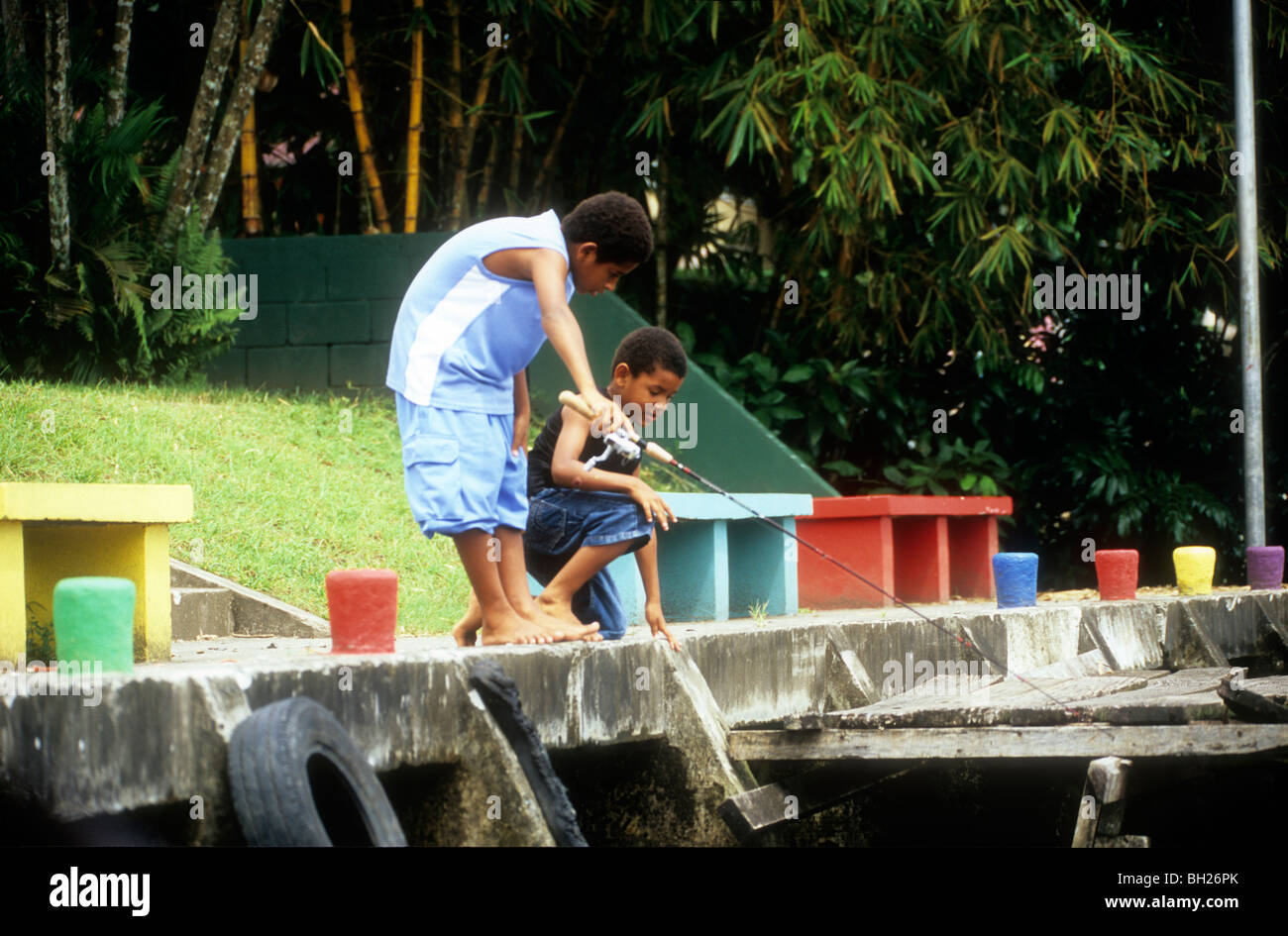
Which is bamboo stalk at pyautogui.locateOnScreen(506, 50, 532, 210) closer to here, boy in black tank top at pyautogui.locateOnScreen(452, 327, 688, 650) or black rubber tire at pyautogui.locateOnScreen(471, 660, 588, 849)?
boy in black tank top at pyautogui.locateOnScreen(452, 327, 688, 650)

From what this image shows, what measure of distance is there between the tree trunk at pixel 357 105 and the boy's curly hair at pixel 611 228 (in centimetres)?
547

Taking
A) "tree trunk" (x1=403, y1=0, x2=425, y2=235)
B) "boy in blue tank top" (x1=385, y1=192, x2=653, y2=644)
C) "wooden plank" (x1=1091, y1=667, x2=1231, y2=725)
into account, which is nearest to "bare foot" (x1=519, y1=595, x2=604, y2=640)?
"boy in blue tank top" (x1=385, y1=192, x2=653, y2=644)

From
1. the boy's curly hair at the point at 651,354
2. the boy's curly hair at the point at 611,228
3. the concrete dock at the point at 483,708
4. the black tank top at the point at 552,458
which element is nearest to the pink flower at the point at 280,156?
the concrete dock at the point at 483,708

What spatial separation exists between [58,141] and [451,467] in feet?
16.5

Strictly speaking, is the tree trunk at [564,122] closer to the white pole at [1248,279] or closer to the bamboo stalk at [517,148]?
the bamboo stalk at [517,148]

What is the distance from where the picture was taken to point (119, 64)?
27.7ft

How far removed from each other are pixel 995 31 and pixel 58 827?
25.2 feet

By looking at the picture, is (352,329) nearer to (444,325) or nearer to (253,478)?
(253,478)

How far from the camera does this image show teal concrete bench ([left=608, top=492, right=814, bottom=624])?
6188 millimetres

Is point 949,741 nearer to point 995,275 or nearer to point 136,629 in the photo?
point 136,629

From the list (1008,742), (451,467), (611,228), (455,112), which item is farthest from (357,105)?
(1008,742)

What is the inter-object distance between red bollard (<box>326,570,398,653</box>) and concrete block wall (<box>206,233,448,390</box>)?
5851mm

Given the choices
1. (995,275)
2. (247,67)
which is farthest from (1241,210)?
(247,67)

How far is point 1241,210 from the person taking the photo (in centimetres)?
912
